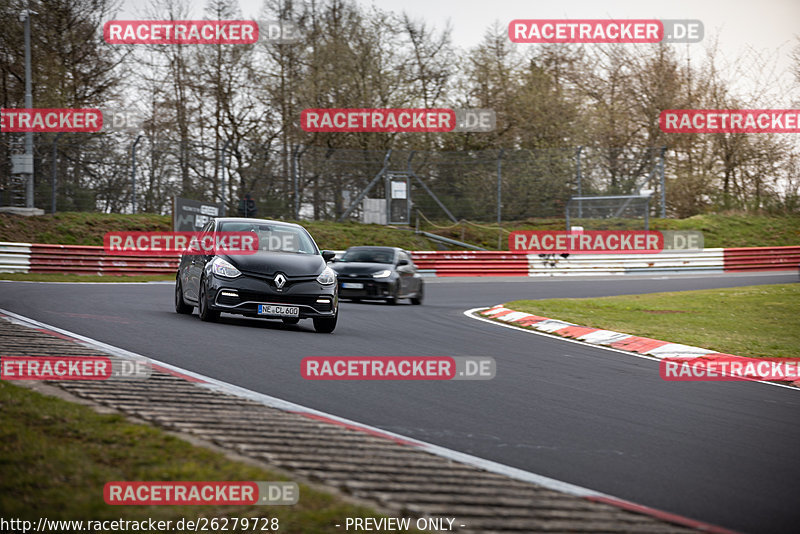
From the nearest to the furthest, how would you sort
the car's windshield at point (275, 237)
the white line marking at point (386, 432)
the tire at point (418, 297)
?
the white line marking at point (386, 432) < the car's windshield at point (275, 237) < the tire at point (418, 297)

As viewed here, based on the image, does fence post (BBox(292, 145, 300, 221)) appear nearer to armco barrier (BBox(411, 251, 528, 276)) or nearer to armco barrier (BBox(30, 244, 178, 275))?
armco barrier (BBox(411, 251, 528, 276))

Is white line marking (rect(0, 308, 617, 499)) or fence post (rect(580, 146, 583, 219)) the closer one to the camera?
white line marking (rect(0, 308, 617, 499))

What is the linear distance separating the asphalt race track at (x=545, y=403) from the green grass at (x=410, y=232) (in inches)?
582

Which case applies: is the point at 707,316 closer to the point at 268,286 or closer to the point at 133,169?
the point at 268,286

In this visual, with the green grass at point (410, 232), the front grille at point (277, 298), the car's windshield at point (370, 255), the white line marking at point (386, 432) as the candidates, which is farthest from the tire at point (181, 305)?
the green grass at point (410, 232)

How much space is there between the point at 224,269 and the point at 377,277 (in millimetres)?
7983

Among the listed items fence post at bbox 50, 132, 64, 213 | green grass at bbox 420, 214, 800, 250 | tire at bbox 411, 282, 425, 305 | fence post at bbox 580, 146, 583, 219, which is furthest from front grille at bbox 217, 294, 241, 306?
fence post at bbox 580, 146, 583, 219

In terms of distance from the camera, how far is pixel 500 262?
33562 mm

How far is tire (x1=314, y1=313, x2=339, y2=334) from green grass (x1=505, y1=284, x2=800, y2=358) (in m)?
4.99

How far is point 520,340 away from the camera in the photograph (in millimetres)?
12555

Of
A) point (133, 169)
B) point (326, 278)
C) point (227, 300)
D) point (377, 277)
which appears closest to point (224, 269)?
point (227, 300)

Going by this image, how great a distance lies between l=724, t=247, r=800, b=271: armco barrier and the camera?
37625 millimetres

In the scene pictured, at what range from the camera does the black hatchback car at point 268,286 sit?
1166 cm

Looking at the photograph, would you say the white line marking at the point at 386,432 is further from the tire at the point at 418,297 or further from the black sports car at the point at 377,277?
the tire at the point at 418,297
